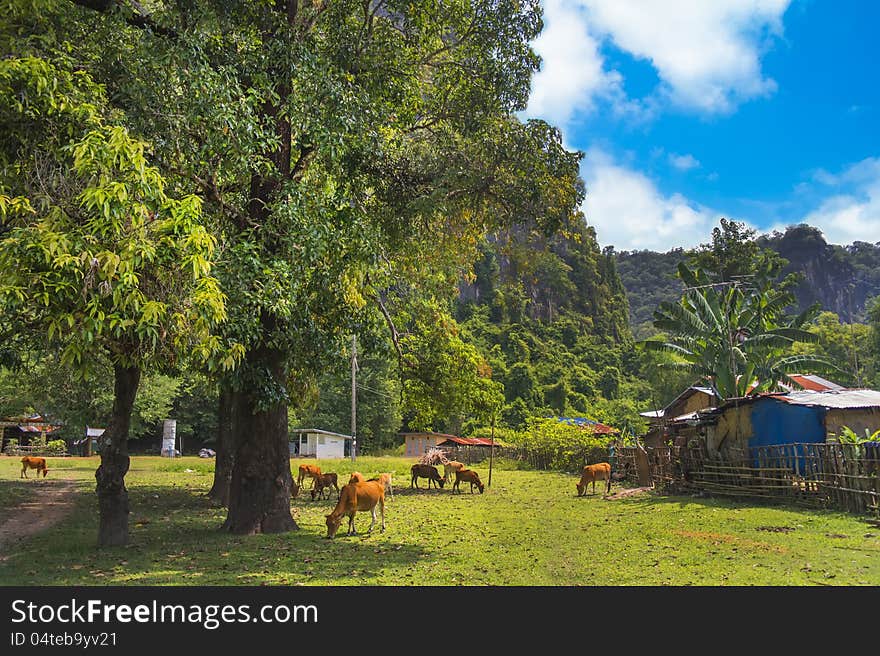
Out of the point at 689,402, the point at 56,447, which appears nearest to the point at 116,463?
the point at 689,402

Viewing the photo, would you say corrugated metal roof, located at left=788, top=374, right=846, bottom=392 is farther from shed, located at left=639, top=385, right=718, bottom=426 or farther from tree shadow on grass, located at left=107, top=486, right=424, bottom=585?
tree shadow on grass, located at left=107, top=486, right=424, bottom=585

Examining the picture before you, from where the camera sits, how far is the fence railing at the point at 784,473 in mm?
14312

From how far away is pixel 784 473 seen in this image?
56.0 ft

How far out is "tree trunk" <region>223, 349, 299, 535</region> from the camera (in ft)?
44.0

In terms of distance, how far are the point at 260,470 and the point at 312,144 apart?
641 cm

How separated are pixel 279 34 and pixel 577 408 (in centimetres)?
5836

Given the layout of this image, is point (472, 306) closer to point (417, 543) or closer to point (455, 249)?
point (455, 249)

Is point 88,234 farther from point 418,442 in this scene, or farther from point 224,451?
point 418,442

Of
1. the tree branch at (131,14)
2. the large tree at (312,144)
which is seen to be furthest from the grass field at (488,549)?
the tree branch at (131,14)

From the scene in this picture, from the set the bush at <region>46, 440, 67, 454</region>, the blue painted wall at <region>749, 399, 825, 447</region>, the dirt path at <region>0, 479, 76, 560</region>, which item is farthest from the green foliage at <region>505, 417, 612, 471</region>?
the bush at <region>46, 440, 67, 454</region>

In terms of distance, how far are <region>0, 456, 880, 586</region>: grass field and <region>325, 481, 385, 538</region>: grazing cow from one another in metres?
0.38

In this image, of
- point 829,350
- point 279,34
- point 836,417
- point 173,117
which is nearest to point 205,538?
point 173,117

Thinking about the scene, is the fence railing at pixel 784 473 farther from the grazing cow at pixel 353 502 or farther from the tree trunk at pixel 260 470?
the tree trunk at pixel 260 470

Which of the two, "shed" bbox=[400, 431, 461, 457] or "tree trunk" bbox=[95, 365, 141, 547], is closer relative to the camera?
"tree trunk" bbox=[95, 365, 141, 547]
